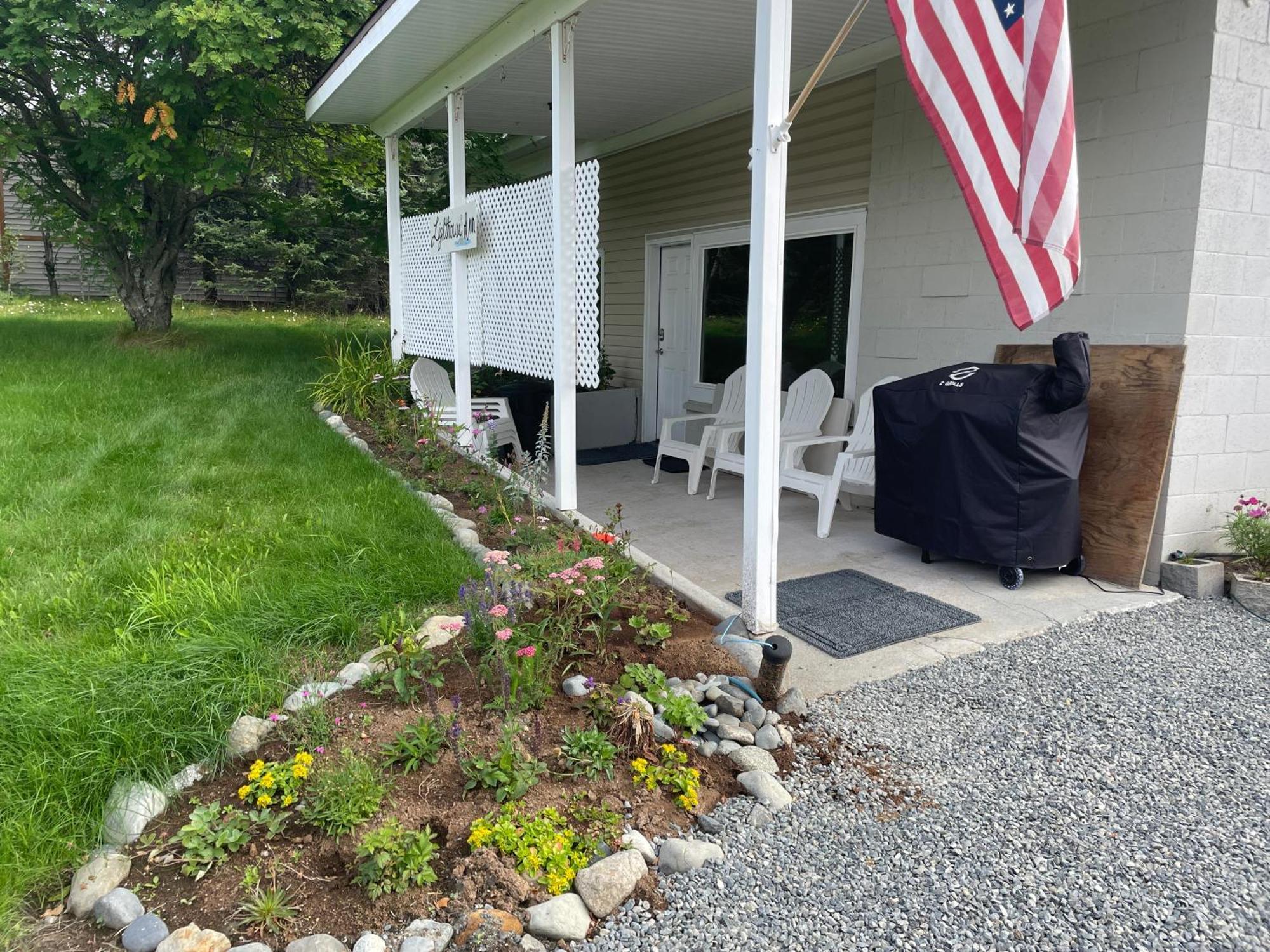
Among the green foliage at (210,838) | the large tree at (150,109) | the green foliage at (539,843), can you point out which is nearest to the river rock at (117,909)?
the green foliage at (210,838)

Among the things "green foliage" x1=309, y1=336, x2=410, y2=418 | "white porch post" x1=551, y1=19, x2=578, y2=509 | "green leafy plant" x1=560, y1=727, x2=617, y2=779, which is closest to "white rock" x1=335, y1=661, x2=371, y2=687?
"green leafy plant" x1=560, y1=727, x2=617, y2=779

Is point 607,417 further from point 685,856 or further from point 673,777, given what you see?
point 685,856

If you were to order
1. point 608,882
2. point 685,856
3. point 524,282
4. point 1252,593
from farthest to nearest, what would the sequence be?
1. point 524,282
2. point 1252,593
3. point 685,856
4. point 608,882

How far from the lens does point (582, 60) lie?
5457mm

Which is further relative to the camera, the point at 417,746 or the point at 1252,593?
the point at 1252,593

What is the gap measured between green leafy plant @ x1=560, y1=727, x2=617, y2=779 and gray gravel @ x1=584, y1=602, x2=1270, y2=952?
0.34 meters

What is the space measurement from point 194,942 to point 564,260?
348cm

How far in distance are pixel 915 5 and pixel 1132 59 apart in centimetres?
207

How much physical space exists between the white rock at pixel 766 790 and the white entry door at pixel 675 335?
5256mm

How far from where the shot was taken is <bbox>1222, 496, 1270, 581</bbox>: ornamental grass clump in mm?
3811

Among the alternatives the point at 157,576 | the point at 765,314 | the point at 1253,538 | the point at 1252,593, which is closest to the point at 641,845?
the point at 765,314

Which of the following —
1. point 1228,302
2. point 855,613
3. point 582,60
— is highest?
point 582,60

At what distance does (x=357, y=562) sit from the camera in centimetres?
359

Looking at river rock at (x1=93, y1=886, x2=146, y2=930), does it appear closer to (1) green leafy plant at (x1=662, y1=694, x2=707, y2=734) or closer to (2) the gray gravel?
(2) the gray gravel
